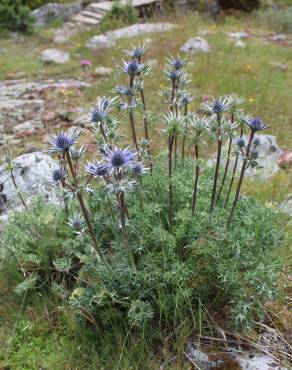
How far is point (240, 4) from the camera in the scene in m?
16.5

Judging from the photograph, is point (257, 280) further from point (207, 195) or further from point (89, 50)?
point (89, 50)

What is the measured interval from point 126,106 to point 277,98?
4883 mm

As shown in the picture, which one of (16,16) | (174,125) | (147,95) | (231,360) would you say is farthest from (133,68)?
(16,16)

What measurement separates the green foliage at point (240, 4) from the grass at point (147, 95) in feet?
6.80

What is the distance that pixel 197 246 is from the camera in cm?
246

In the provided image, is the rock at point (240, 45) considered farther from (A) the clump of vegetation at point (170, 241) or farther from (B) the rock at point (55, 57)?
(A) the clump of vegetation at point (170, 241)

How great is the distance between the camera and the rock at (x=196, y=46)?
9352mm

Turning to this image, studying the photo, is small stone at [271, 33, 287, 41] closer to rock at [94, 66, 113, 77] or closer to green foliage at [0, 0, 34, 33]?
rock at [94, 66, 113, 77]

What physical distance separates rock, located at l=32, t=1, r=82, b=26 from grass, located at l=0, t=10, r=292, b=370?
13.1 ft

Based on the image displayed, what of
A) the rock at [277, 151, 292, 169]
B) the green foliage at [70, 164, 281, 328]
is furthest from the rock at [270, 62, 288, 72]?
the green foliage at [70, 164, 281, 328]

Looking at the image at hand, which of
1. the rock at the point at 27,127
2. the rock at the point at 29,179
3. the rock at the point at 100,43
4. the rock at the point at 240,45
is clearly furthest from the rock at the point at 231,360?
the rock at the point at 100,43

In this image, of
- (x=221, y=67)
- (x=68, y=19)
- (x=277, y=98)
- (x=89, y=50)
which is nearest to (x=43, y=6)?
(x=68, y=19)

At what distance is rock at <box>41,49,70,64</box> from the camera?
1112 cm

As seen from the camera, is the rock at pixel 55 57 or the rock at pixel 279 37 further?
the rock at pixel 279 37
